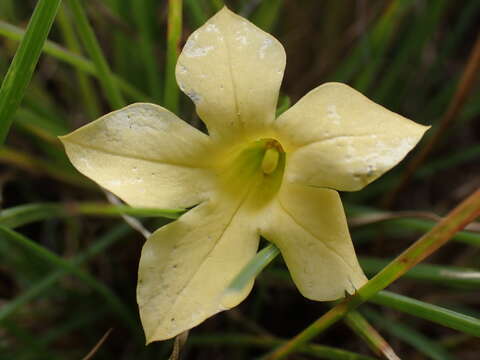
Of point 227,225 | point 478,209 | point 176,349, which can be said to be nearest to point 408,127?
point 478,209

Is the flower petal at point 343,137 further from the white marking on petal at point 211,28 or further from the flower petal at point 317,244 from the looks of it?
the white marking on petal at point 211,28

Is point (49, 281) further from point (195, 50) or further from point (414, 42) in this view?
point (414, 42)

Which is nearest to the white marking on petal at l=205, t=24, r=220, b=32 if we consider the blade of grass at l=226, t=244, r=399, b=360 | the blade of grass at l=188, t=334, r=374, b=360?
the blade of grass at l=226, t=244, r=399, b=360

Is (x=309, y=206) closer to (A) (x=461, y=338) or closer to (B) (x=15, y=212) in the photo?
(B) (x=15, y=212)

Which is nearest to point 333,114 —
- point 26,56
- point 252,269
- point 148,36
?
point 252,269

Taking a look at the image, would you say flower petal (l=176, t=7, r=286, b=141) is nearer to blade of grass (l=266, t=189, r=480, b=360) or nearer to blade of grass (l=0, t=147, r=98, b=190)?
blade of grass (l=266, t=189, r=480, b=360)

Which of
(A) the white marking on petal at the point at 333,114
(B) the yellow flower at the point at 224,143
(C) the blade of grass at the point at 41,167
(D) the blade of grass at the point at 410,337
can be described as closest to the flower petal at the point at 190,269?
(B) the yellow flower at the point at 224,143

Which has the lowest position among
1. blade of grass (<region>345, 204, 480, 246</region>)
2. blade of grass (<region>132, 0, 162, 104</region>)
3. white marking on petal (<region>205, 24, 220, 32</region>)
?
blade of grass (<region>345, 204, 480, 246</region>)
